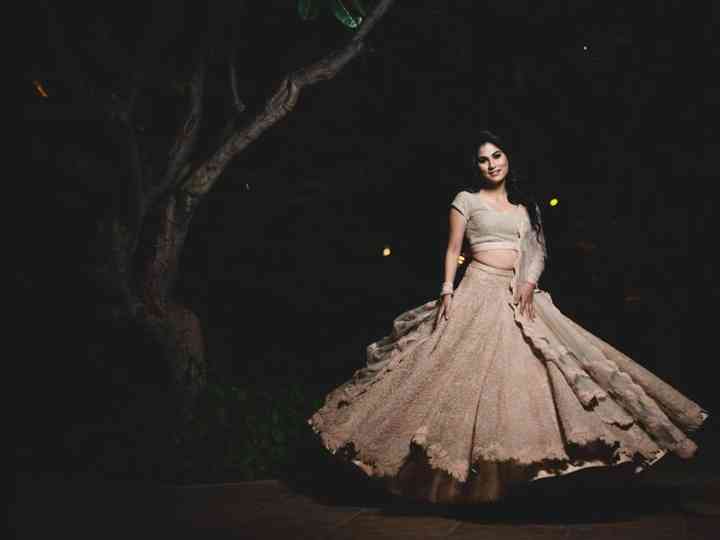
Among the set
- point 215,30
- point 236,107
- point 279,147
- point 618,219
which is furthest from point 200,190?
point 618,219

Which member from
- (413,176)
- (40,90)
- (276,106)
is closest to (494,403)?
(276,106)

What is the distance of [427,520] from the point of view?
15.6ft

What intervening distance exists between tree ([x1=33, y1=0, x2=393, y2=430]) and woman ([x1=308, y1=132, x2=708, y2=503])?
203 cm

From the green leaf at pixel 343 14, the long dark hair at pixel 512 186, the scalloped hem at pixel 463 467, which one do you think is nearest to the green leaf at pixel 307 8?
the green leaf at pixel 343 14

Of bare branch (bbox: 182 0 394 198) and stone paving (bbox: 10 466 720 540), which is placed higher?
bare branch (bbox: 182 0 394 198)

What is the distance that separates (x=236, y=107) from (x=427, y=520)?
3.74 meters

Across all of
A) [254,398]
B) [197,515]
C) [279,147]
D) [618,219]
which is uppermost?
[279,147]

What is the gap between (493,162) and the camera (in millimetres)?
5285

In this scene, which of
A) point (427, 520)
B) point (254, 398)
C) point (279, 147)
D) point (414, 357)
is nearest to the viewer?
point (427, 520)

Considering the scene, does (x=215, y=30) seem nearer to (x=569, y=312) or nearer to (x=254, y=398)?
(x=254, y=398)

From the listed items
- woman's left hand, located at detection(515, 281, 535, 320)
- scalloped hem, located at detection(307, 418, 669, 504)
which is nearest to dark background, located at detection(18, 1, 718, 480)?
woman's left hand, located at detection(515, 281, 535, 320)

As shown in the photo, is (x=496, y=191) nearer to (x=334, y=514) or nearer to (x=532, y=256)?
(x=532, y=256)

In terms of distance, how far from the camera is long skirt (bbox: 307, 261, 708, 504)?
14.5 ft

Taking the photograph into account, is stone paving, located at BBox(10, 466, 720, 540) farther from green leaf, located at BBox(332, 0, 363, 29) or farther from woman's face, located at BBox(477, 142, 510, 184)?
green leaf, located at BBox(332, 0, 363, 29)
